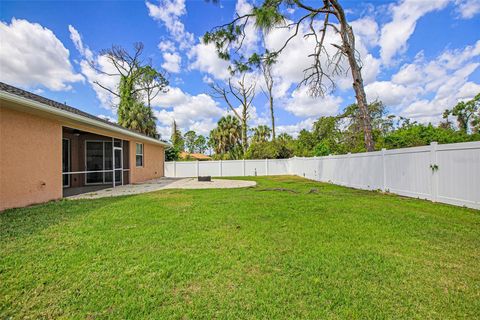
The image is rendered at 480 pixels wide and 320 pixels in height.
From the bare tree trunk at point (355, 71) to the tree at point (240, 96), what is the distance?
1682 centimetres

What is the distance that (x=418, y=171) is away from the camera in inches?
251

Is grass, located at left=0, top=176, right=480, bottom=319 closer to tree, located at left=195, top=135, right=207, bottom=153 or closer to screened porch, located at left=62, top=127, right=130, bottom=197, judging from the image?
screened porch, located at left=62, top=127, right=130, bottom=197

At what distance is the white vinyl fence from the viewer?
193 inches

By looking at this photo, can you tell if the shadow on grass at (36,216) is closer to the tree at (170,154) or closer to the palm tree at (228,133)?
the tree at (170,154)

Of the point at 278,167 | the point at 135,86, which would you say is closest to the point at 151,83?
the point at 135,86

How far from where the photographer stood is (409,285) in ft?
7.23

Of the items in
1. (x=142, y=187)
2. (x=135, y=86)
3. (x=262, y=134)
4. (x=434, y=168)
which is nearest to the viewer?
(x=434, y=168)

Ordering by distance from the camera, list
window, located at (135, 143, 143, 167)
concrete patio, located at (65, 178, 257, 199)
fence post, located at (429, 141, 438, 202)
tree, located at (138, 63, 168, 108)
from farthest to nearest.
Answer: tree, located at (138, 63, 168, 108), window, located at (135, 143, 143, 167), concrete patio, located at (65, 178, 257, 199), fence post, located at (429, 141, 438, 202)

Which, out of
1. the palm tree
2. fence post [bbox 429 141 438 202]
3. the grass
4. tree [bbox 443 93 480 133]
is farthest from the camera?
the palm tree

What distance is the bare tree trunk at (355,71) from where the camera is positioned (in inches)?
368

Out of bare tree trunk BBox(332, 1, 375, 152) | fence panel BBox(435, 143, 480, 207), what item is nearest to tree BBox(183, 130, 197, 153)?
bare tree trunk BBox(332, 1, 375, 152)

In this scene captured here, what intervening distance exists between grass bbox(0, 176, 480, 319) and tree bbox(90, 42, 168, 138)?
1811 centimetres

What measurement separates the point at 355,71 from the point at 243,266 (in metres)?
9.51

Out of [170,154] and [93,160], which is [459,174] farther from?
[170,154]
